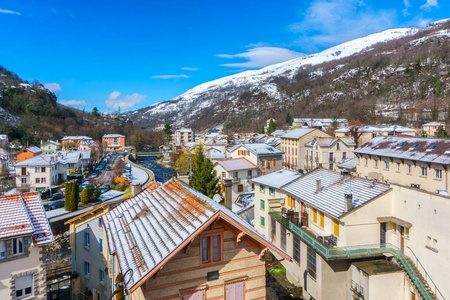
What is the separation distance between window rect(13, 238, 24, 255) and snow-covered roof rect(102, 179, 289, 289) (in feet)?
14.6

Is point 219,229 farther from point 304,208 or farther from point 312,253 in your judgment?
point 304,208

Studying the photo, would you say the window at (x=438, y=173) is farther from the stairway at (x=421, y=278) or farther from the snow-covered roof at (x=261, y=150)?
the snow-covered roof at (x=261, y=150)

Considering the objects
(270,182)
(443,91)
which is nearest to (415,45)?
(443,91)

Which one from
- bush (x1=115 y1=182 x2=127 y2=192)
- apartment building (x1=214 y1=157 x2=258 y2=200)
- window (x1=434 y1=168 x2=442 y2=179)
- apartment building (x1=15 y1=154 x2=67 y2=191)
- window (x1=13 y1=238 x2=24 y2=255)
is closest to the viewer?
window (x1=13 y1=238 x2=24 y2=255)

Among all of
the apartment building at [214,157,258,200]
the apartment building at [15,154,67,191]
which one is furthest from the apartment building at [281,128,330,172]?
the apartment building at [15,154,67,191]

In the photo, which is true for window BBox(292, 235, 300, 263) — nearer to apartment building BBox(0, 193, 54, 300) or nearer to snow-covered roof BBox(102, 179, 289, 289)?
snow-covered roof BBox(102, 179, 289, 289)

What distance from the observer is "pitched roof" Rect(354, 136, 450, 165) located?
26797 millimetres

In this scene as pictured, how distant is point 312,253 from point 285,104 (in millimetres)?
178179

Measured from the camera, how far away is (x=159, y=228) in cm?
911

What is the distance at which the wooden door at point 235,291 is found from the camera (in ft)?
29.8

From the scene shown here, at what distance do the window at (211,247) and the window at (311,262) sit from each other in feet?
34.0

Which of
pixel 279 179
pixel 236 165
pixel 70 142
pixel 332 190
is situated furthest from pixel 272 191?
pixel 70 142

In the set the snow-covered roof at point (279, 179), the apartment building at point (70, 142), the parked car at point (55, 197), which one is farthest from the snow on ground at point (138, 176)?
the apartment building at point (70, 142)

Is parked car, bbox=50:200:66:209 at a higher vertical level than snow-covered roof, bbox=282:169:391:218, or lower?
lower
